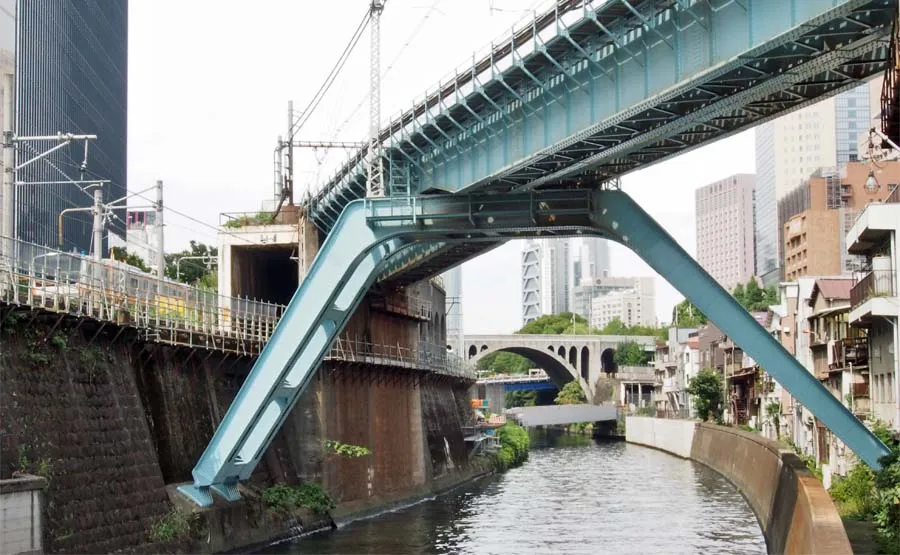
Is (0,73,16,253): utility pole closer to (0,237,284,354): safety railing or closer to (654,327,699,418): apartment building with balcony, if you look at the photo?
(0,237,284,354): safety railing

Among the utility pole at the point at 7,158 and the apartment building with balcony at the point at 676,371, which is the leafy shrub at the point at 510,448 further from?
the utility pole at the point at 7,158

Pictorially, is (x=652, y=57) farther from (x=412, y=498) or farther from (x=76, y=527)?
(x=412, y=498)

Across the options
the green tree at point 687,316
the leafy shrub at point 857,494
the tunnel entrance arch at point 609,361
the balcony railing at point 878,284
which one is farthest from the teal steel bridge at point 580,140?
the tunnel entrance arch at point 609,361

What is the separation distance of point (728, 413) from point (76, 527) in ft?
252

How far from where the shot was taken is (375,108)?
46.0m

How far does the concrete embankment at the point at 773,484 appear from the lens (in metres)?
23.0

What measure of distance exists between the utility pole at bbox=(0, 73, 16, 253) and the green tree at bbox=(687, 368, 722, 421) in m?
70.6

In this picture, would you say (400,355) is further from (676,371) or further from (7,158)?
(676,371)

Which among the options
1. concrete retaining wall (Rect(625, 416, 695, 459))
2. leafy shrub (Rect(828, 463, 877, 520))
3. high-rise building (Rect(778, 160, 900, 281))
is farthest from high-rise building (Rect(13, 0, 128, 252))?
high-rise building (Rect(778, 160, 900, 281))

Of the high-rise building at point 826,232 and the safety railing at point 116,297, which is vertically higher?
the high-rise building at point 826,232

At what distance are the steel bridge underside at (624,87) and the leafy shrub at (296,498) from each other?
1142 centimetres

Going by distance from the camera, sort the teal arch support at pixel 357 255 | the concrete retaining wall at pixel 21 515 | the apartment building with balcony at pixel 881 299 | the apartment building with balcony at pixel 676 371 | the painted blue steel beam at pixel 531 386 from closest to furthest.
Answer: the concrete retaining wall at pixel 21 515 → the apartment building with balcony at pixel 881 299 → the teal arch support at pixel 357 255 → the apartment building with balcony at pixel 676 371 → the painted blue steel beam at pixel 531 386

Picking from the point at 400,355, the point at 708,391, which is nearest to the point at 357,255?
the point at 400,355

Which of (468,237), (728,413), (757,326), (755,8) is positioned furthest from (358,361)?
(728,413)
